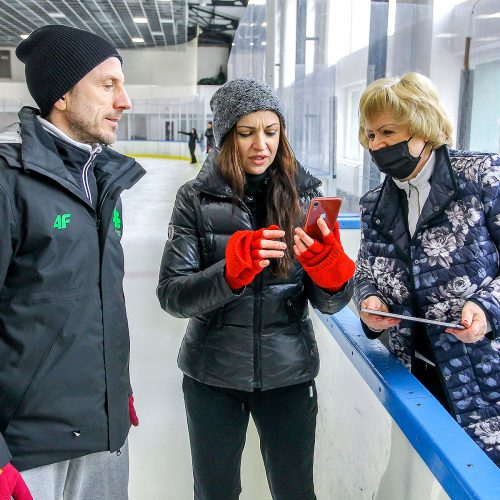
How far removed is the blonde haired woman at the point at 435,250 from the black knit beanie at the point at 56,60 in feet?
2.10

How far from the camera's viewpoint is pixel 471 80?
2875mm

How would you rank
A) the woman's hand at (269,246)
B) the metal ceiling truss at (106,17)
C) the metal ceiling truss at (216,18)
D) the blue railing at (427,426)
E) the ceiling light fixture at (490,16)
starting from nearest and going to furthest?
the blue railing at (427,426), the woman's hand at (269,246), the ceiling light fixture at (490,16), the metal ceiling truss at (106,17), the metal ceiling truss at (216,18)

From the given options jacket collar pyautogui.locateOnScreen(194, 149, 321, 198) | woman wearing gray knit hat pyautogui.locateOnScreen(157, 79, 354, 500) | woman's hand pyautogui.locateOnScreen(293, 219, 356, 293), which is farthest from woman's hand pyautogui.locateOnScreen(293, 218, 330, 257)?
jacket collar pyautogui.locateOnScreen(194, 149, 321, 198)

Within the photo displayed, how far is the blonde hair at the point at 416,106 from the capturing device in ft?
4.31

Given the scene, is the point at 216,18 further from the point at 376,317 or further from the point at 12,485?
the point at 12,485

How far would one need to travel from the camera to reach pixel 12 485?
3.17 feet

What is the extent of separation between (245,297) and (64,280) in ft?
1.40

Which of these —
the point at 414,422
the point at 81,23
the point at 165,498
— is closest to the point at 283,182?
the point at 414,422

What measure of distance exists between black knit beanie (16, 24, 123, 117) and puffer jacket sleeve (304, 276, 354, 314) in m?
0.68

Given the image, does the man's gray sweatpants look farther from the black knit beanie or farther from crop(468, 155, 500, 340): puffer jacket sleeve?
crop(468, 155, 500, 340): puffer jacket sleeve

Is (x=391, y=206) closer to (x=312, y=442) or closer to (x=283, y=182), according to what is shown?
(x=283, y=182)

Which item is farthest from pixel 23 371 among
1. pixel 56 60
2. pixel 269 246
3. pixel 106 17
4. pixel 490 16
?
pixel 106 17

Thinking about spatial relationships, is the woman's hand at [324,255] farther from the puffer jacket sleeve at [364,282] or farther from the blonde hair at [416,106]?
the blonde hair at [416,106]

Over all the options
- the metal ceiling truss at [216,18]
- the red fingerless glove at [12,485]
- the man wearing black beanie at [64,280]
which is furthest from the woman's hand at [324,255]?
the metal ceiling truss at [216,18]
